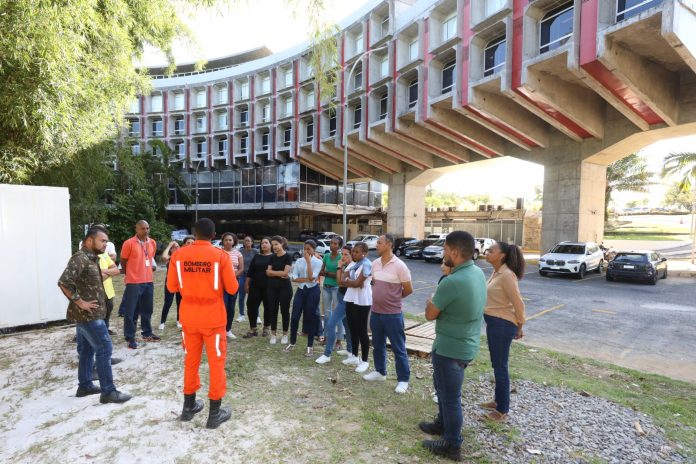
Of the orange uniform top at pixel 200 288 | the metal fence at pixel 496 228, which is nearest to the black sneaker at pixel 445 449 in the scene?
the orange uniform top at pixel 200 288

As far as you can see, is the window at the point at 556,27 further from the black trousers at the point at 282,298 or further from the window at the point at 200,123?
the window at the point at 200,123

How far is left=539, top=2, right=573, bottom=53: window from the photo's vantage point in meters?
13.8

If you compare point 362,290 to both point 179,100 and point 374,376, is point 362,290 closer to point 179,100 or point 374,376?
point 374,376

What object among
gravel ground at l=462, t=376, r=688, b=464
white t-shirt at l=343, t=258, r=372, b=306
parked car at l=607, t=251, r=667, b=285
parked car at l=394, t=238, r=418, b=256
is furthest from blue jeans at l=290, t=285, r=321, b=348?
parked car at l=394, t=238, r=418, b=256

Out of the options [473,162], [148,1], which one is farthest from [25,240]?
[473,162]

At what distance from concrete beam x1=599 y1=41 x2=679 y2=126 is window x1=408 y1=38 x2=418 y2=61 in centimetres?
1084

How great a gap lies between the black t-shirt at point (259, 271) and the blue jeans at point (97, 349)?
7.68 feet

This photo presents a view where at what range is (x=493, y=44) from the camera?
661 inches

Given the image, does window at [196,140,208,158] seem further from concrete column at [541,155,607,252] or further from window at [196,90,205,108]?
concrete column at [541,155,607,252]

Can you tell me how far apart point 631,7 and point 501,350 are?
14.2 m

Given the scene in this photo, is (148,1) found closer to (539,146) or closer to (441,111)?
(441,111)

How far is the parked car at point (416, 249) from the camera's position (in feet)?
71.9

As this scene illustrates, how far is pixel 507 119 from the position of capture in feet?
56.4

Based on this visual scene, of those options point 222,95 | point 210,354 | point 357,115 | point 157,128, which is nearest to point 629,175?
point 357,115
